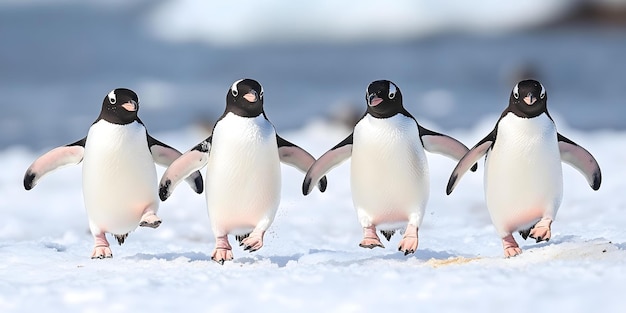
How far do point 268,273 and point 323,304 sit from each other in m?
0.48

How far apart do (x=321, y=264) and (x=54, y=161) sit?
4.04 feet

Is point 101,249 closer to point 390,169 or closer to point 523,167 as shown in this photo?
point 390,169

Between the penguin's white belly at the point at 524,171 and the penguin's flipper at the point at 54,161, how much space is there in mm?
1657

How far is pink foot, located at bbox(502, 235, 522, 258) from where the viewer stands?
367cm

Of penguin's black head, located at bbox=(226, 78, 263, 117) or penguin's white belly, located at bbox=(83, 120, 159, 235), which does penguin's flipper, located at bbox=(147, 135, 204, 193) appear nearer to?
penguin's white belly, located at bbox=(83, 120, 159, 235)

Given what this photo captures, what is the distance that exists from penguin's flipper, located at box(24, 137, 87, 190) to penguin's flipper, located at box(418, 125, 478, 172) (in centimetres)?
138

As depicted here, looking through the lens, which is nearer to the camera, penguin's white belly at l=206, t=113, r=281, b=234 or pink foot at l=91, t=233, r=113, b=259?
penguin's white belly at l=206, t=113, r=281, b=234

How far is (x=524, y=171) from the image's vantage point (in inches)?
142

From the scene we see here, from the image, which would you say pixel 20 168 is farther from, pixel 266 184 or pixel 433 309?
pixel 433 309

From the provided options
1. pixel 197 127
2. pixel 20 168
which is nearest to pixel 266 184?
pixel 20 168

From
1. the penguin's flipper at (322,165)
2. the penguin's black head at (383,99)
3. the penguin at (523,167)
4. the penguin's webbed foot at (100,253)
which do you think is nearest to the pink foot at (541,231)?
the penguin at (523,167)

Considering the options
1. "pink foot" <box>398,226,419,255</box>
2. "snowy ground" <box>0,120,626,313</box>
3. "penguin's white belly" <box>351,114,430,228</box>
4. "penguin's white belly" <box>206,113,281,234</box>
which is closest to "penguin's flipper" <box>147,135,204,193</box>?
"penguin's white belly" <box>206,113,281,234</box>

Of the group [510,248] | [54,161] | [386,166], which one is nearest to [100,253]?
[54,161]

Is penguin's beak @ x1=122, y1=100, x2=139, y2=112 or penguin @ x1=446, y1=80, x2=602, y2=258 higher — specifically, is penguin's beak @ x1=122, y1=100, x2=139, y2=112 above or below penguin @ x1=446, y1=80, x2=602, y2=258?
above
